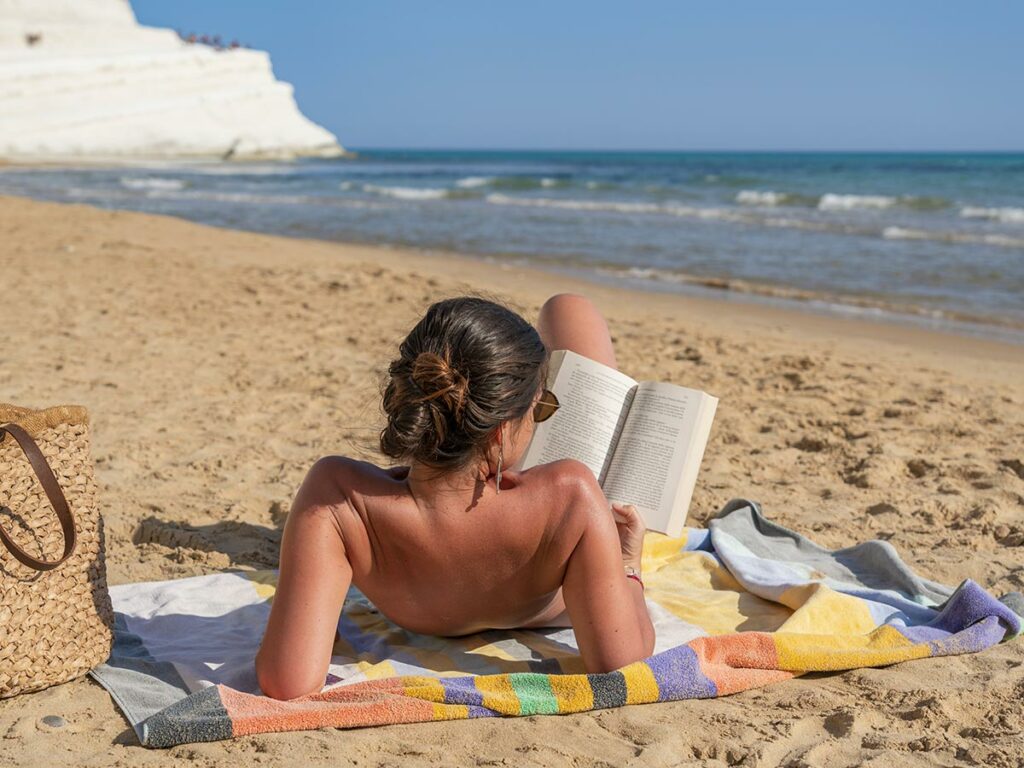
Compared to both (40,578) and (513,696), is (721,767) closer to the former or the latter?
(513,696)

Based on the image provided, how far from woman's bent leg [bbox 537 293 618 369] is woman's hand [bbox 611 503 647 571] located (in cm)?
65

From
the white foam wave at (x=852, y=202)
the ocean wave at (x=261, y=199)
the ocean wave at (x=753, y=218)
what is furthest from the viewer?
the white foam wave at (x=852, y=202)

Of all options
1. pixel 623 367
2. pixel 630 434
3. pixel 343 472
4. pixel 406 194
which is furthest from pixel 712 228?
pixel 343 472

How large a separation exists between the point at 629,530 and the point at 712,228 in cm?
1261

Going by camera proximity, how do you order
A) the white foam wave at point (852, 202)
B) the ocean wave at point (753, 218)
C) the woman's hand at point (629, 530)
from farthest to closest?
1. the white foam wave at point (852, 202)
2. the ocean wave at point (753, 218)
3. the woman's hand at point (629, 530)

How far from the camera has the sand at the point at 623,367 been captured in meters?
2.00

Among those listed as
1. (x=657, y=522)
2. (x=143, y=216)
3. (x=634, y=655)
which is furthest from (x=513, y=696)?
(x=143, y=216)

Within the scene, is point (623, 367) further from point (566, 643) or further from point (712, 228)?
point (712, 228)

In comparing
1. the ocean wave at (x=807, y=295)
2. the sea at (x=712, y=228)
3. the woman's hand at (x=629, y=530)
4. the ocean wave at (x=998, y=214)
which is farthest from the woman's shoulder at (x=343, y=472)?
the ocean wave at (x=998, y=214)

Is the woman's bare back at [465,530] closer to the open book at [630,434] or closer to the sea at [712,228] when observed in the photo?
the open book at [630,434]

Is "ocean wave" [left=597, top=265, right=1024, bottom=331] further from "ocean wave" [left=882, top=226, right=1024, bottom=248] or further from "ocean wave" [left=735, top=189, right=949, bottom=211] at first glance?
"ocean wave" [left=735, top=189, right=949, bottom=211]

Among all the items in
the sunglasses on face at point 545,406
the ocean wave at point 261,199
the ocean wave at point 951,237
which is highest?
the ocean wave at point 261,199

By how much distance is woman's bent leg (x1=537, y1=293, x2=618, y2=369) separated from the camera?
287cm

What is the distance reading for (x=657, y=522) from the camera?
2598 mm
